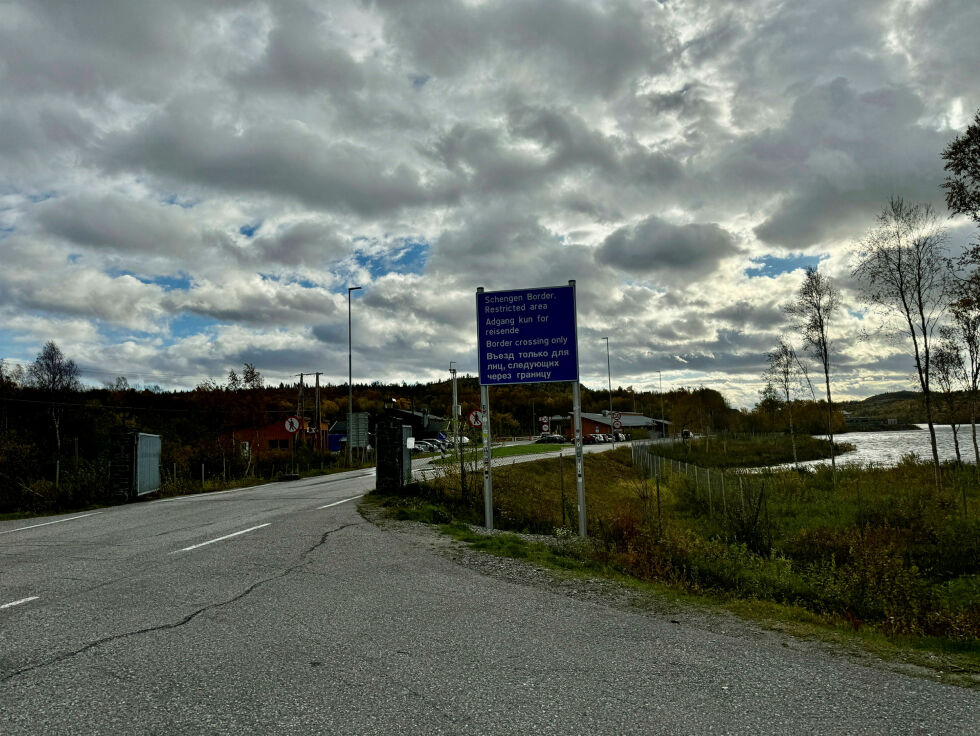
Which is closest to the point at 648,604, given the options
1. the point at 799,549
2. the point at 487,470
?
the point at 487,470

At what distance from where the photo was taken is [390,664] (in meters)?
4.73

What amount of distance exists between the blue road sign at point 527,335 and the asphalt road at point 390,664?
5.17 metres

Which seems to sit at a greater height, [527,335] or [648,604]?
[527,335]

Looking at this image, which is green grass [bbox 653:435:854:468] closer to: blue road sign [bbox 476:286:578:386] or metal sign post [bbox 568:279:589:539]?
metal sign post [bbox 568:279:589:539]

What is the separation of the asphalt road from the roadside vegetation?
4.19 feet

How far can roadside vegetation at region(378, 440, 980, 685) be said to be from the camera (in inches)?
275

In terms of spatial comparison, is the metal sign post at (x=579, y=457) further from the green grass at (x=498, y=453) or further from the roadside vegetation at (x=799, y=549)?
the green grass at (x=498, y=453)

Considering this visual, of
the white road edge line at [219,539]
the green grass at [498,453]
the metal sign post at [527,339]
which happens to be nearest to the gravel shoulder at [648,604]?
the white road edge line at [219,539]

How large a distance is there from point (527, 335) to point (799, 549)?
9.07 m

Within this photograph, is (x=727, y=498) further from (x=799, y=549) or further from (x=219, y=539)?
(x=219, y=539)

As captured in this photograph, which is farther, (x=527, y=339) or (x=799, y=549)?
(x=799, y=549)

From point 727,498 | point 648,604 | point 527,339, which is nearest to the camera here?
point 648,604

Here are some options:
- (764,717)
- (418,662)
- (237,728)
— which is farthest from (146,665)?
(764,717)

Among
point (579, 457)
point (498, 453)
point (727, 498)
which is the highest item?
point (579, 457)
